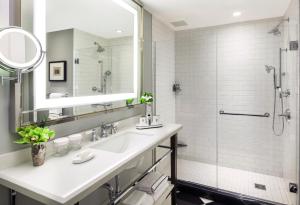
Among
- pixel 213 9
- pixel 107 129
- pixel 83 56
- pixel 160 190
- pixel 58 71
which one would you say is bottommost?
pixel 160 190

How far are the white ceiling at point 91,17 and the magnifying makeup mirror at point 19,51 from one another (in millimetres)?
181

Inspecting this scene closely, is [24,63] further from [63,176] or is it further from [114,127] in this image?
[114,127]

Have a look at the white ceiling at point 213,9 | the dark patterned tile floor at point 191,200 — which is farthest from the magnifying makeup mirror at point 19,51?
the dark patterned tile floor at point 191,200

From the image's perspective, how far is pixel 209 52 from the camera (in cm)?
312

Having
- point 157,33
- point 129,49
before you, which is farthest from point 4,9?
point 157,33

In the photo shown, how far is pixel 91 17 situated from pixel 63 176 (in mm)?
1317

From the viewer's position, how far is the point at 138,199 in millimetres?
1554

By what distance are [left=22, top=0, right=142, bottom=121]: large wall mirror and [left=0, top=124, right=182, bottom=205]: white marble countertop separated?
0.31 meters

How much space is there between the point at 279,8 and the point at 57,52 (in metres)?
2.62

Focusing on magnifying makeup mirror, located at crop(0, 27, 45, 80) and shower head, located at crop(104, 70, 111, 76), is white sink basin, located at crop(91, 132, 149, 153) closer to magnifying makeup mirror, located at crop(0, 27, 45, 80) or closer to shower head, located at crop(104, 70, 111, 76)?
shower head, located at crop(104, 70, 111, 76)

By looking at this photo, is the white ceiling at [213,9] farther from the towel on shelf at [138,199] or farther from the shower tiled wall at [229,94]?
the towel on shelf at [138,199]

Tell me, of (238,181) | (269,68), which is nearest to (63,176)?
(238,181)

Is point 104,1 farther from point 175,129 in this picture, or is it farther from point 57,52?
point 175,129

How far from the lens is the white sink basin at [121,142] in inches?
64.4
